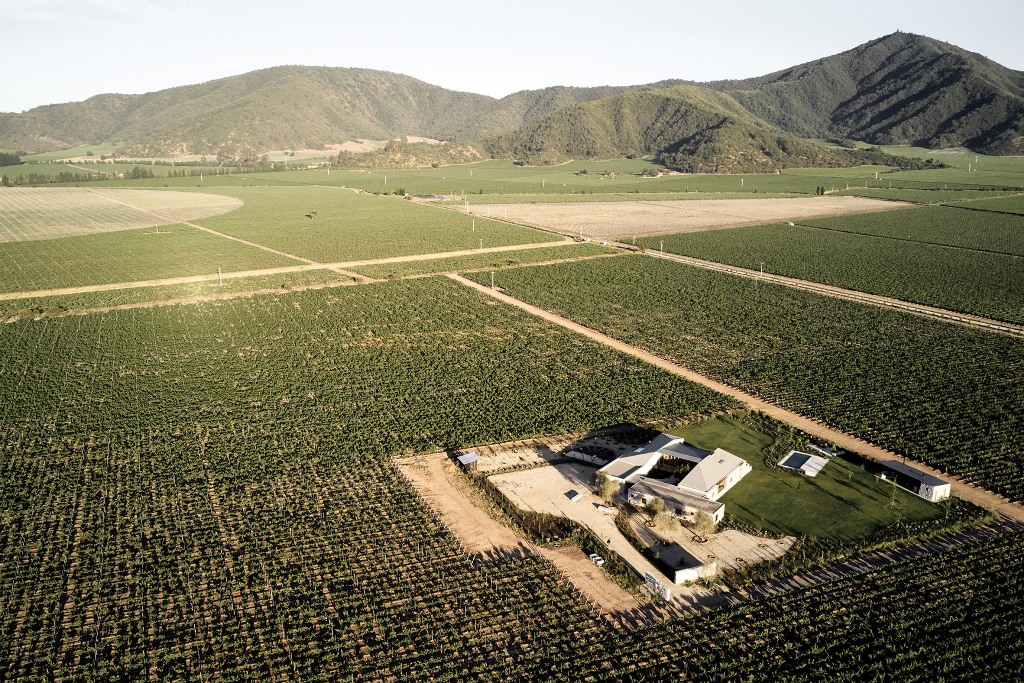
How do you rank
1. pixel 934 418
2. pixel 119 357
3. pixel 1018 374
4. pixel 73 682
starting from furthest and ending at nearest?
pixel 119 357 < pixel 1018 374 < pixel 934 418 < pixel 73 682

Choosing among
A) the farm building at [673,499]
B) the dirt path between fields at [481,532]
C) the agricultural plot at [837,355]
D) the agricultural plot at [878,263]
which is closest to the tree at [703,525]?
the farm building at [673,499]

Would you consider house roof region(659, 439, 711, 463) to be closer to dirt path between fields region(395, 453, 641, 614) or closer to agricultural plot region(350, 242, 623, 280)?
dirt path between fields region(395, 453, 641, 614)

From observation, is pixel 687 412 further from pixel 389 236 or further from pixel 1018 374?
pixel 389 236

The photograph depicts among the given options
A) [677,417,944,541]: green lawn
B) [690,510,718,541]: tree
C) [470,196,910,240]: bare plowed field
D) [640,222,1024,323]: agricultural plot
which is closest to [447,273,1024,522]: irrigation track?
[677,417,944,541]: green lawn

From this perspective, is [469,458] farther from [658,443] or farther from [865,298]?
[865,298]

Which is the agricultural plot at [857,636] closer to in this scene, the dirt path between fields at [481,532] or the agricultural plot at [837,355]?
the dirt path between fields at [481,532]

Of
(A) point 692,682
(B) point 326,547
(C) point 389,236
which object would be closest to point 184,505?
(B) point 326,547
